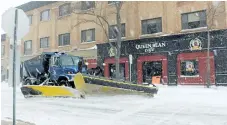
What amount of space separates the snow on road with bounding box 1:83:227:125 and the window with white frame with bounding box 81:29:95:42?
56.7 ft

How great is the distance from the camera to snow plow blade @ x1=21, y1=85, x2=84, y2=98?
1532 centimetres

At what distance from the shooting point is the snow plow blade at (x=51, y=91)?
15.3 metres

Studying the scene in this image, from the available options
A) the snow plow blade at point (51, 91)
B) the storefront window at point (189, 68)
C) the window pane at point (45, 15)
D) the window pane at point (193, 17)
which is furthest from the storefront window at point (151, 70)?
the window pane at point (45, 15)

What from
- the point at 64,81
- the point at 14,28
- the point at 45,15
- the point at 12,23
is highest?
the point at 45,15

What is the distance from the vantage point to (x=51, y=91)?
1553 cm

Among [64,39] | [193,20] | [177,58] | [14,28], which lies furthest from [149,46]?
[14,28]

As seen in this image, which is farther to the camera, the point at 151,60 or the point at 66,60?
the point at 151,60

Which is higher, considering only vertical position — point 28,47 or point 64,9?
point 64,9

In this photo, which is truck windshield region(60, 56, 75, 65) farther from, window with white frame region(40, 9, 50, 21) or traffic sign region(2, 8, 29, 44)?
window with white frame region(40, 9, 50, 21)

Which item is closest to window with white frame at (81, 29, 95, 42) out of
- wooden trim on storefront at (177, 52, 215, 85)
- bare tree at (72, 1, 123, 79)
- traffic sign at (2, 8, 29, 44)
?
bare tree at (72, 1, 123, 79)

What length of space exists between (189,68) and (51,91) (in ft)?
42.7

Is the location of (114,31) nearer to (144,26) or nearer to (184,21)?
(144,26)

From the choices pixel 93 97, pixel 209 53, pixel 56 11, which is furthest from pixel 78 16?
pixel 93 97

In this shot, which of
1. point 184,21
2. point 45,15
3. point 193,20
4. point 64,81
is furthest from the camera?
point 45,15
